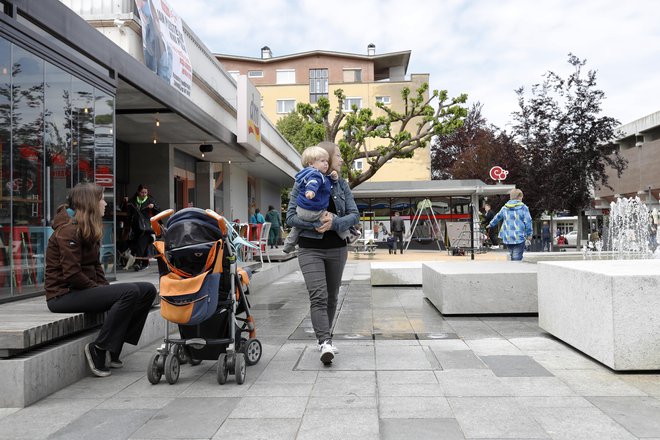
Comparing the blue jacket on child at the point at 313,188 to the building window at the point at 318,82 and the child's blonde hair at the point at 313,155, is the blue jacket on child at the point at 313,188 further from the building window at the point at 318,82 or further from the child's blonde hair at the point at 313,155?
the building window at the point at 318,82

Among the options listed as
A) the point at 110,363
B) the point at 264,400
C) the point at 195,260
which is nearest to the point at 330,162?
the point at 195,260

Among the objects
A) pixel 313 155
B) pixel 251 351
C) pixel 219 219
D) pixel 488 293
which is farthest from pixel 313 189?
pixel 488 293

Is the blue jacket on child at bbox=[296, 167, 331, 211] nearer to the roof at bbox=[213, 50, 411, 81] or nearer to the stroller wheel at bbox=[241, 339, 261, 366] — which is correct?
the stroller wheel at bbox=[241, 339, 261, 366]

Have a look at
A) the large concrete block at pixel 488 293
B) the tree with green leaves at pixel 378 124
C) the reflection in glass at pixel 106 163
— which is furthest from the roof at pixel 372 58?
the large concrete block at pixel 488 293

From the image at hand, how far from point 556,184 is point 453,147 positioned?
84.7 feet

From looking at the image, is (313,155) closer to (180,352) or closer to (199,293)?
(199,293)

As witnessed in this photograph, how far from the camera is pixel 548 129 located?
2564 cm

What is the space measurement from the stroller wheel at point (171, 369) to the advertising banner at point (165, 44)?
6957mm

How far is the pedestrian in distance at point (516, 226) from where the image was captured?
10438 mm

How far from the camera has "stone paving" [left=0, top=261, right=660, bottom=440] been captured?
323cm

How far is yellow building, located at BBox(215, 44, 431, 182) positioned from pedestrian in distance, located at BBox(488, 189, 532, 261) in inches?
1588

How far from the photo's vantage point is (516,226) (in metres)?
10.5

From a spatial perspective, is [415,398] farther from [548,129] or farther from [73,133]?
[548,129]

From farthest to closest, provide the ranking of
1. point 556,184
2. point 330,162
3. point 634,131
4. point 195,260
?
point 634,131 < point 556,184 < point 330,162 < point 195,260
